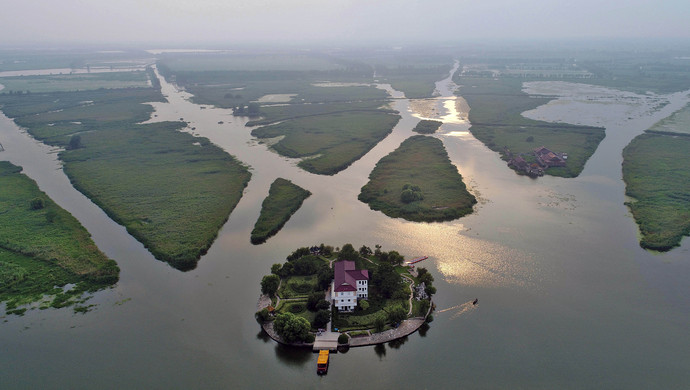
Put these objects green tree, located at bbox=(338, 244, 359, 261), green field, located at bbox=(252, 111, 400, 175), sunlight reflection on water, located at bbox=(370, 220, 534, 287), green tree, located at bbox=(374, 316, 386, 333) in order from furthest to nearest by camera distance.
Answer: green field, located at bbox=(252, 111, 400, 175) < green tree, located at bbox=(338, 244, 359, 261) < sunlight reflection on water, located at bbox=(370, 220, 534, 287) < green tree, located at bbox=(374, 316, 386, 333)

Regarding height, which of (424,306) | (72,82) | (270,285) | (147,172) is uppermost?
(72,82)

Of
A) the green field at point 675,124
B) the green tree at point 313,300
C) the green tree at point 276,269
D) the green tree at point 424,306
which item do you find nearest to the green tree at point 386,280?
the green tree at point 424,306

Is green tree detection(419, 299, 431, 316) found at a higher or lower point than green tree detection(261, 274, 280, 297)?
lower

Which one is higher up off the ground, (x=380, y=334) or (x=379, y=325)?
(x=379, y=325)

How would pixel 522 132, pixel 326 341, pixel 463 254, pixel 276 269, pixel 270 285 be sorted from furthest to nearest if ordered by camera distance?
1. pixel 522 132
2. pixel 463 254
3. pixel 276 269
4. pixel 270 285
5. pixel 326 341

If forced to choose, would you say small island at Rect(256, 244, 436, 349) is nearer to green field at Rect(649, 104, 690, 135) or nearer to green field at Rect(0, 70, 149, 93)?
green field at Rect(649, 104, 690, 135)

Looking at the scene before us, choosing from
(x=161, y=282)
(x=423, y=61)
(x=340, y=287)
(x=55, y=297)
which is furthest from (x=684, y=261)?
(x=423, y=61)

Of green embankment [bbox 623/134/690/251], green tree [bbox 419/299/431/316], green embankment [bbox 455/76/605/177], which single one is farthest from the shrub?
green embankment [bbox 455/76/605/177]

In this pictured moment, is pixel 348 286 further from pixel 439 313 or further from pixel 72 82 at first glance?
pixel 72 82

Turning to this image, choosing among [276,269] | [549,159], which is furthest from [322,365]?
[549,159]
